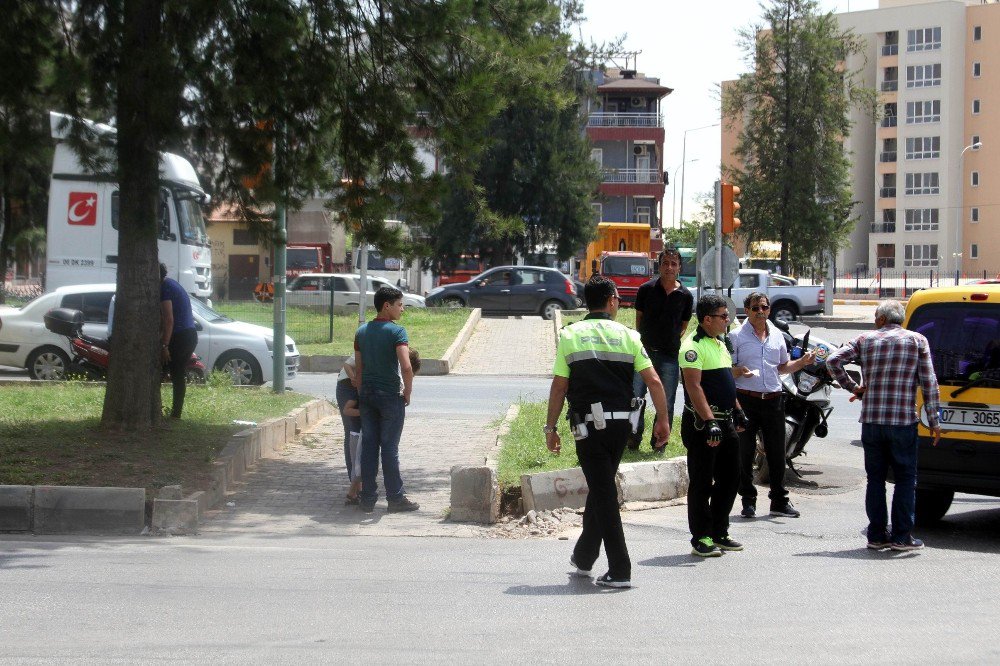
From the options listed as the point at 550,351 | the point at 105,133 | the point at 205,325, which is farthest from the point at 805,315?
the point at 105,133

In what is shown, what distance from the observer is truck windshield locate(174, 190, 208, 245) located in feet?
71.7

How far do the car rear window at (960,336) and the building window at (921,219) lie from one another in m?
71.8

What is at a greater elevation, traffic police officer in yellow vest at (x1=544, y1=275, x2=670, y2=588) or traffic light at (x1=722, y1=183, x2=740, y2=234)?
traffic light at (x1=722, y1=183, x2=740, y2=234)

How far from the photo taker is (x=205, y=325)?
54.2 ft

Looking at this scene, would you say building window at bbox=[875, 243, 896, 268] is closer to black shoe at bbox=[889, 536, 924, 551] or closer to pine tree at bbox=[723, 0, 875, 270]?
pine tree at bbox=[723, 0, 875, 270]

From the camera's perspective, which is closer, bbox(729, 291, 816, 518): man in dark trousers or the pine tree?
bbox(729, 291, 816, 518): man in dark trousers

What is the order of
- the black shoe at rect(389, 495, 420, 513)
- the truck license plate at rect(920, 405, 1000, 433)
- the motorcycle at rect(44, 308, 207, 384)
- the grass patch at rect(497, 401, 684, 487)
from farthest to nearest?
the motorcycle at rect(44, 308, 207, 384) → the grass patch at rect(497, 401, 684, 487) → the black shoe at rect(389, 495, 420, 513) → the truck license plate at rect(920, 405, 1000, 433)

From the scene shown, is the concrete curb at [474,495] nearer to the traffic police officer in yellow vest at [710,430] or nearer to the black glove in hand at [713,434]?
the traffic police officer in yellow vest at [710,430]

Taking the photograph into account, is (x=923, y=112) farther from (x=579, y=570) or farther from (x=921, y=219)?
(x=579, y=570)

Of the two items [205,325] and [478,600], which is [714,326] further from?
[205,325]

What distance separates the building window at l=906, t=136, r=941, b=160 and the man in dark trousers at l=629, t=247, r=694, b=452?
7034 centimetres

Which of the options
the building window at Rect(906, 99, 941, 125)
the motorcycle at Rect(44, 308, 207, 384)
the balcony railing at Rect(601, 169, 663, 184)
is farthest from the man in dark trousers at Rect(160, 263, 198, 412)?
the building window at Rect(906, 99, 941, 125)

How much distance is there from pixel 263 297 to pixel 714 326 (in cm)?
2547

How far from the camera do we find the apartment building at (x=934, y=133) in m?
72.7
